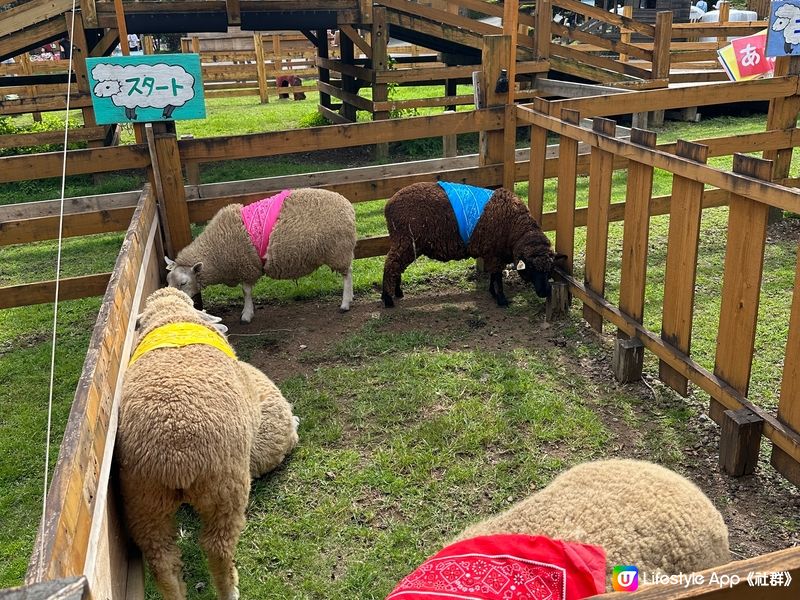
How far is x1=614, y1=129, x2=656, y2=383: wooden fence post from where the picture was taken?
4617 millimetres

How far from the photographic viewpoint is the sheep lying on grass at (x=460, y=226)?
592 centimetres

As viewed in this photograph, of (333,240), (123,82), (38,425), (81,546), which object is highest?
(123,82)

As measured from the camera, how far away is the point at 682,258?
420cm

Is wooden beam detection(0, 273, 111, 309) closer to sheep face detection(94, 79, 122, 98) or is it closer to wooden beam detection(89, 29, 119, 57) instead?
sheep face detection(94, 79, 122, 98)

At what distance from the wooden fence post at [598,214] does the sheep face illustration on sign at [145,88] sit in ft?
9.93

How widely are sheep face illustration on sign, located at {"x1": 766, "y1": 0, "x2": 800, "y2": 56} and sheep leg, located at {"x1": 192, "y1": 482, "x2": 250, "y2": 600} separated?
631 centimetres

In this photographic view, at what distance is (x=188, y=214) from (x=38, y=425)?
217cm

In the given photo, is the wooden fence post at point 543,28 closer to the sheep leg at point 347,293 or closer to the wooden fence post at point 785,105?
the wooden fence post at point 785,105

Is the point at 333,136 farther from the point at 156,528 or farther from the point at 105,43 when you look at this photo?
the point at 105,43

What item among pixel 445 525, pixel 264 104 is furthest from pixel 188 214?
pixel 264 104

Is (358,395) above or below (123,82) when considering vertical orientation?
below

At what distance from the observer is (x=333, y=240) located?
586 centimetres

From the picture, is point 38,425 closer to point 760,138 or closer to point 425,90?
point 760,138

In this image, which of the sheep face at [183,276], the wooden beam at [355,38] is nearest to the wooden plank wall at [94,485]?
the sheep face at [183,276]
